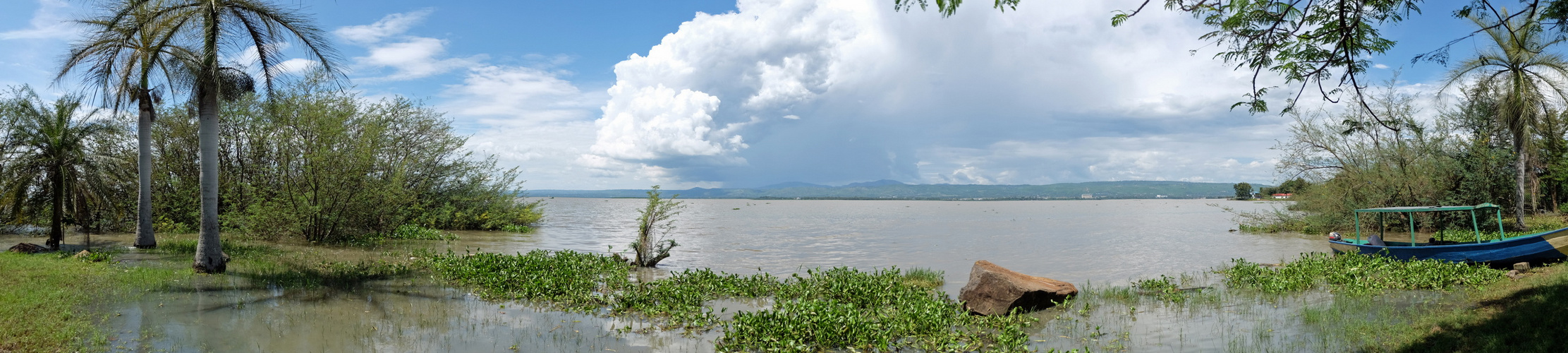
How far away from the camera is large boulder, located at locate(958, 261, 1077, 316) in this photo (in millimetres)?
11094

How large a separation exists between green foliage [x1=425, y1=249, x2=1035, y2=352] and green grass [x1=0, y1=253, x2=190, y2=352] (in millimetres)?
5009

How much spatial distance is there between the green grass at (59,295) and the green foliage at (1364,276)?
60.8 feet

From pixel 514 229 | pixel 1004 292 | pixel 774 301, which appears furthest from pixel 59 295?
pixel 514 229

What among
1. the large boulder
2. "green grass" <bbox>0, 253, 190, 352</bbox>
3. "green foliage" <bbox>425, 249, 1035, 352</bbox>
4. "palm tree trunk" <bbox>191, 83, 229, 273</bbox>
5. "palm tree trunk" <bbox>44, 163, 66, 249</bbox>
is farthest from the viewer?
"palm tree trunk" <bbox>44, 163, 66, 249</bbox>

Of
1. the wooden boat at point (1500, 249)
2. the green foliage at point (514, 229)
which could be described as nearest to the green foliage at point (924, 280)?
the wooden boat at point (1500, 249)

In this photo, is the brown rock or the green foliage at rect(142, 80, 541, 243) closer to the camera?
the brown rock

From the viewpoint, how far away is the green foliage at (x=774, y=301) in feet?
29.4

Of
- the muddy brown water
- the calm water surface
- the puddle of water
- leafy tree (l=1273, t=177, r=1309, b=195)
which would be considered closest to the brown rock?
the muddy brown water

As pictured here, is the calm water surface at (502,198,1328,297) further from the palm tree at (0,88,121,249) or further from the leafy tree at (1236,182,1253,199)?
the leafy tree at (1236,182,1253,199)

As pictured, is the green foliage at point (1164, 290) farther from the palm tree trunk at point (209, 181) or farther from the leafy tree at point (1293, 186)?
the leafy tree at point (1293, 186)

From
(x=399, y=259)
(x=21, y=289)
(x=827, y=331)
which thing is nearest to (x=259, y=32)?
(x=21, y=289)

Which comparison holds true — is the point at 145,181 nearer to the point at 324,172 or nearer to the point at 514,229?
the point at 324,172

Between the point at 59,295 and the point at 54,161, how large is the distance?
9.97 metres

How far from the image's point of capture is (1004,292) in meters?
11.1
